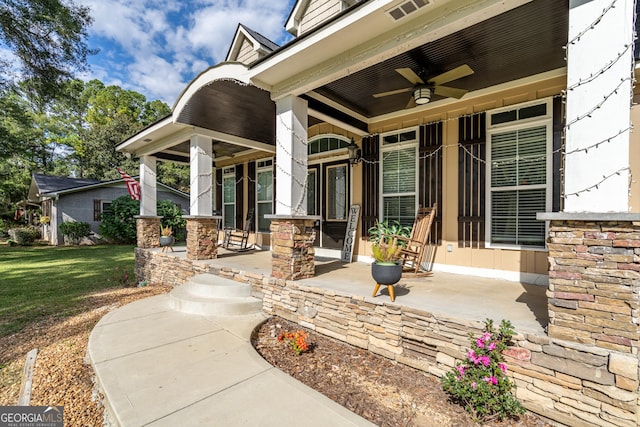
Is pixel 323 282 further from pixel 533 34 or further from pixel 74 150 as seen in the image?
pixel 74 150

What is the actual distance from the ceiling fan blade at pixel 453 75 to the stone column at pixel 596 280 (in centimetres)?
202

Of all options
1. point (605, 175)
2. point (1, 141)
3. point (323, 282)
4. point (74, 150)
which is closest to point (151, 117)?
point (74, 150)

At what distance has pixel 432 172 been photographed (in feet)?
15.9

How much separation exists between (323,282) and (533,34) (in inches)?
143

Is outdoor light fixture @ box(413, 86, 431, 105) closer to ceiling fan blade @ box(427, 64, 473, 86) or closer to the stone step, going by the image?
ceiling fan blade @ box(427, 64, 473, 86)

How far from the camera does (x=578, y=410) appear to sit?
196cm

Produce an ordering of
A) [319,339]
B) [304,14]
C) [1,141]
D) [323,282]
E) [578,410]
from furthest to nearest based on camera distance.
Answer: [1,141] → [304,14] → [323,282] → [319,339] → [578,410]

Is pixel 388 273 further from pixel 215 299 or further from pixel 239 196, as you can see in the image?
pixel 239 196

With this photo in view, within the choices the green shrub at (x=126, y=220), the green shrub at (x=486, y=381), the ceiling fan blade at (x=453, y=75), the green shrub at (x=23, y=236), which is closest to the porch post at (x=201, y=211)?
the ceiling fan blade at (x=453, y=75)

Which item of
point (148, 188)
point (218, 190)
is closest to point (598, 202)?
point (148, 188)

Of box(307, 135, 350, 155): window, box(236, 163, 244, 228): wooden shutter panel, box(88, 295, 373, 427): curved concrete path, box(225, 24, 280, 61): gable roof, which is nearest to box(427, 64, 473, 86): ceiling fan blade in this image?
box(307, 135, 350, 155): window

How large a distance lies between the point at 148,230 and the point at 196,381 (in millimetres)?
6236

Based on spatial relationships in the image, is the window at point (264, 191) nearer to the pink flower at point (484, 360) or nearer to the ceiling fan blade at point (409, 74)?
the ceiling fan blade at point (409, 74)

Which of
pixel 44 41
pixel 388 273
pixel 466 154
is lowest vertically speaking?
pixel 388 273
